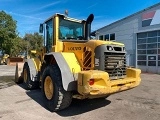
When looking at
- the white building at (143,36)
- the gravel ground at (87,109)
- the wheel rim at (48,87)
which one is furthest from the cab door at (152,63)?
the wheel rim at (48,87)

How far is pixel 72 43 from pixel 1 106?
2.91 m

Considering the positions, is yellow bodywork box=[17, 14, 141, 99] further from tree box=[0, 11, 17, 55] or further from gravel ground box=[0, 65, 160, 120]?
tree box=[0, 11, 17, 55]

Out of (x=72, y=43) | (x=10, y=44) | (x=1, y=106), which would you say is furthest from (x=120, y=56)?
(x=10, y=44)

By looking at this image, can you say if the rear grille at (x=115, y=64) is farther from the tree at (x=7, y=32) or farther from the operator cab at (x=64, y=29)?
the tree at (x=7, y=32)

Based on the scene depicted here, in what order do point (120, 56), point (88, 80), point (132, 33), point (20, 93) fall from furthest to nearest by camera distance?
point (132, 33), point (20, 93), point (120, 56), point (88, 80)

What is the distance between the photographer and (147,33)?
2428 cm

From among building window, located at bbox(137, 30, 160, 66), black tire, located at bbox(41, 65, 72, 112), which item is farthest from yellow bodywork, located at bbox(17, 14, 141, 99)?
building window, located at bbox(137, 30, 160, 66)

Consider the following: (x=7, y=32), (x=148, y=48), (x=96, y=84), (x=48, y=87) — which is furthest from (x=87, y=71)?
(x=7, y=32)

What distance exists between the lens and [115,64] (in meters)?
6.41

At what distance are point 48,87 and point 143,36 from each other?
1982 centimetres

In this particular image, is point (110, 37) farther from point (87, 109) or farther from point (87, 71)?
point (87, 71)

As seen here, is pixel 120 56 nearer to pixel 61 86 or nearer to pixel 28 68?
pixel 61 86

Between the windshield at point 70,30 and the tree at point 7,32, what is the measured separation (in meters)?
32.7

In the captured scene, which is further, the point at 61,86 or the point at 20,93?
the point at 20,93
